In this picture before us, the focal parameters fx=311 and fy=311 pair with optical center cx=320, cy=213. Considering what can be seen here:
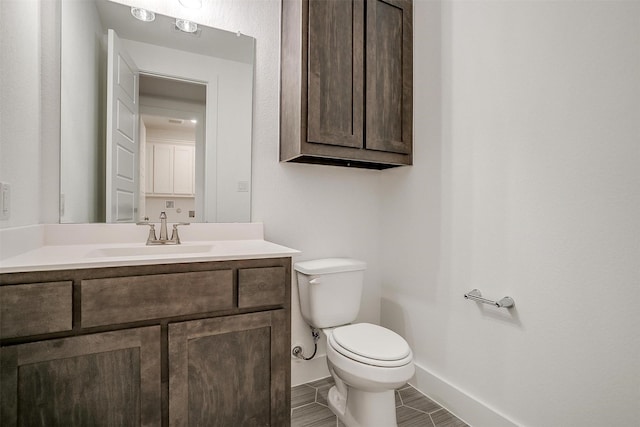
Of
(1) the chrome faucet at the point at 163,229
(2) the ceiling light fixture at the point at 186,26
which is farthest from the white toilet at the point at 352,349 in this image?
(2) the ceiling light fixture at the point at 186,26

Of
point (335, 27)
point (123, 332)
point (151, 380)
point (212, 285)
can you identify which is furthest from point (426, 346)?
point (335, 27)

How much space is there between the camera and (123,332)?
1.03 meters

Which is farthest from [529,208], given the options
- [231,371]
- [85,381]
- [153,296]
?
→ [85,381]

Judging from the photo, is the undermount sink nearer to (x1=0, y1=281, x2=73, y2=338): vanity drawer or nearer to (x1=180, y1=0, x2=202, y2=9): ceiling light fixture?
(x1=0, y1=281, x2=73, y2=338): vanity drawer

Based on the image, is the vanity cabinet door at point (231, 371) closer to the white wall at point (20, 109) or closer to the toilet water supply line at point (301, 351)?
the toilet water supply line at point (301, 351)

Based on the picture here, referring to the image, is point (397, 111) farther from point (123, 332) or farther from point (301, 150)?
point (123, 332)

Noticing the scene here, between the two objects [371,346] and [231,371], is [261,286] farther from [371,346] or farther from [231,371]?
[371,346]

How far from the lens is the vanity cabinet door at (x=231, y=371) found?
3.66 ft

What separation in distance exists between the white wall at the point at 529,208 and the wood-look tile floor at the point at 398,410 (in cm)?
8

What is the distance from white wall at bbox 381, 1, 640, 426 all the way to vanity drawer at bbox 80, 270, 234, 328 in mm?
1164

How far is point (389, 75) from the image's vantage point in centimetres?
177

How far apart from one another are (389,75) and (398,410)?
183cm

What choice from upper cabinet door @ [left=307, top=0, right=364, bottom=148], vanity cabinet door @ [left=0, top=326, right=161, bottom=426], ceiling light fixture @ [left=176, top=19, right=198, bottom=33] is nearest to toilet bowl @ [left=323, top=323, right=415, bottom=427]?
vanity cabinet door @ [left=0, top=326, right=161, bottom=426]

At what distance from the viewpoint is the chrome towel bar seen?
1.35 meters
